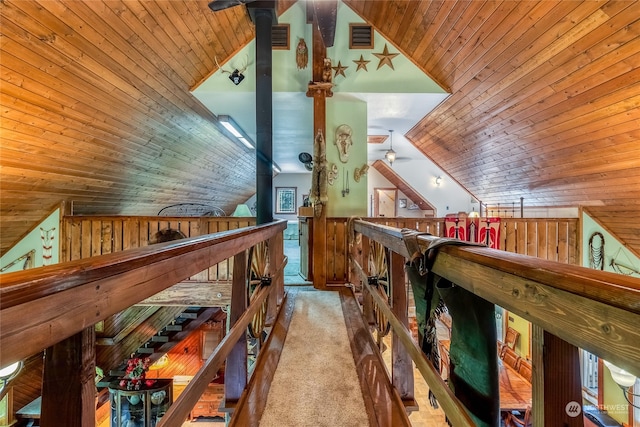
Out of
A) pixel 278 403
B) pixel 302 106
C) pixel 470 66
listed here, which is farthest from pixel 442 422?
pixel 302 106

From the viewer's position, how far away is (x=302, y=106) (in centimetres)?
495

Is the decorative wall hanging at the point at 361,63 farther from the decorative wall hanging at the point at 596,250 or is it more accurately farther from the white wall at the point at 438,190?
the white wall at the point at 438,190

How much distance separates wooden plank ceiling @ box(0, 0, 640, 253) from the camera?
2539 mm

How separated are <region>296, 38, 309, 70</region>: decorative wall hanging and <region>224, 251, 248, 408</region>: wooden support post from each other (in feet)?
A: 11.8

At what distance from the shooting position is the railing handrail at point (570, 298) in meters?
0.43

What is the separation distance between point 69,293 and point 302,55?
4.55 metres

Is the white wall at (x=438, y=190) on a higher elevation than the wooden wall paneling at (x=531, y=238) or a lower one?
higher

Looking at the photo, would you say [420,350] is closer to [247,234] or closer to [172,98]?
[247,234]

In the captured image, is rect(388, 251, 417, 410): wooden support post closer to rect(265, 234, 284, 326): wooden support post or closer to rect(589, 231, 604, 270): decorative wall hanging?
rect(265, 234, 284, 326): wooden support post

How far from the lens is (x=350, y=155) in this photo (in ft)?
15.4

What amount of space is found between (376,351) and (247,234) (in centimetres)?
131

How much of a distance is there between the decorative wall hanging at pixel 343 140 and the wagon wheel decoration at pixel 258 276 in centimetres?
246

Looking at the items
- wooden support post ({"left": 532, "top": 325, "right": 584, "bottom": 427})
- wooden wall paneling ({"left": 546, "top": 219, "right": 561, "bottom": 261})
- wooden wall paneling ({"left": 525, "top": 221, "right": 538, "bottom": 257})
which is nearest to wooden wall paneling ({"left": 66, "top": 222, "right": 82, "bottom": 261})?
wooden support post ({"left": 532, "top": 325, "right": 584, "bottom": 427})

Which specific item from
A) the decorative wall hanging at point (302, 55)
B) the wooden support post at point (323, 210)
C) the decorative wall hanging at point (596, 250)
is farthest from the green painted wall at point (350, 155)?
the decorative wall hanging at point (596, 250)
